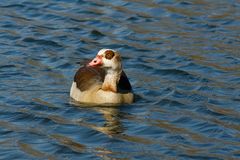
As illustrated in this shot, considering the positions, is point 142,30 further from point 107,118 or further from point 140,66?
point 107,118

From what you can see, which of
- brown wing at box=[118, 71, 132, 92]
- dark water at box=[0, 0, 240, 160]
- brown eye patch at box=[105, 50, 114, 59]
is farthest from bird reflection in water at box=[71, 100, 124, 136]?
brown eye patch at box=[105, 50, 114, 59]

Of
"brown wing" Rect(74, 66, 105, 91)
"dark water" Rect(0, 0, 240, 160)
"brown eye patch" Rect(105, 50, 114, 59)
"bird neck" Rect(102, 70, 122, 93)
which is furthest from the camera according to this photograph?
"brown wing" Rect(74, 66, 105, 91)

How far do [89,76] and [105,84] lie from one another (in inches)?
18.1

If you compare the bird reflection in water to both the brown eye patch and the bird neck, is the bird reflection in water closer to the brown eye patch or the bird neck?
the bird neck

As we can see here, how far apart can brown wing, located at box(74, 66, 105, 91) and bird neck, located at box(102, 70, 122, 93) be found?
12.0 inches

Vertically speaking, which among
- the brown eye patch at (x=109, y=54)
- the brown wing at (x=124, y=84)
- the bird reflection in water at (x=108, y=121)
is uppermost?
the brown eye patch at (x=109, y=54)

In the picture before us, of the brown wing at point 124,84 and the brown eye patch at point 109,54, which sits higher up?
the brown eye patch at point 109,54

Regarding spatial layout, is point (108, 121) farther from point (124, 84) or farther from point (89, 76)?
point (89, 76)

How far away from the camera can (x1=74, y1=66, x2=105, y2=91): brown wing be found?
17.4 metres

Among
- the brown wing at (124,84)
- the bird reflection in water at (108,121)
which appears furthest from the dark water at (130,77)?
the brown wing at (124,84)

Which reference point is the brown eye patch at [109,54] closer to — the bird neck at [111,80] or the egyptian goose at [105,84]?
the egyptian goose at [105,84]

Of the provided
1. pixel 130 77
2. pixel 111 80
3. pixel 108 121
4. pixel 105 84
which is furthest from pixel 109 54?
pixel 130 77

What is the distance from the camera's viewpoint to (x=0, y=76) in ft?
58.7

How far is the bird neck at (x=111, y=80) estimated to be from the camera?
17125 mm
